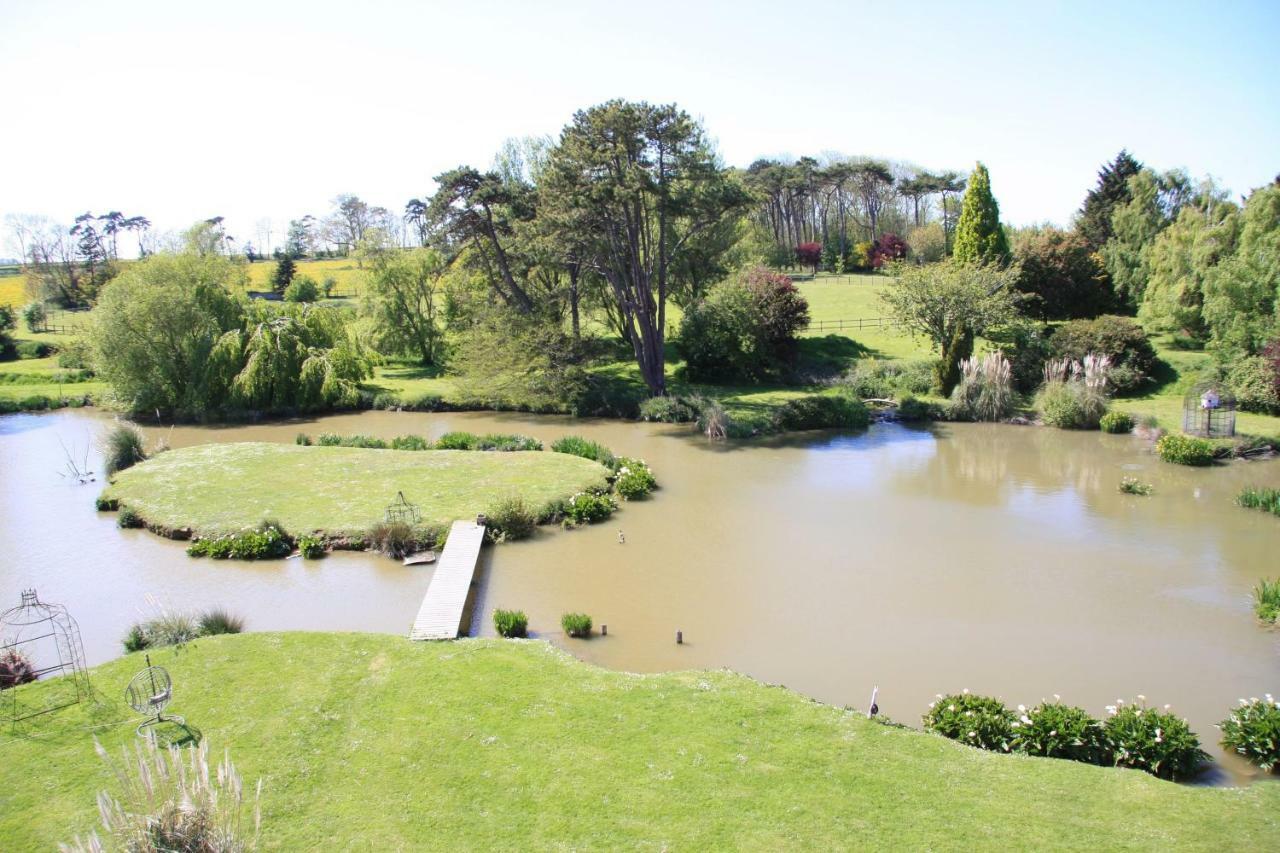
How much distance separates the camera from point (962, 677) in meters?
12.0

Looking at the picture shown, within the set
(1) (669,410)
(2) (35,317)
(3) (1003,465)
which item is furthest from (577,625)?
(2) (35,317)

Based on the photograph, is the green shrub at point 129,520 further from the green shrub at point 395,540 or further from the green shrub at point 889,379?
the green shrub at point 889,379

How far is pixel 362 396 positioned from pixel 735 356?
1628 cm

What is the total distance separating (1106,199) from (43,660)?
51.4 meters

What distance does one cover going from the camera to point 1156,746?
9.55 m

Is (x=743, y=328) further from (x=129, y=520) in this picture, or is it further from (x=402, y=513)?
(x=129, y=520)

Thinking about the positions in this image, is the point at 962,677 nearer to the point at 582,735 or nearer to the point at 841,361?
the point at 582,735

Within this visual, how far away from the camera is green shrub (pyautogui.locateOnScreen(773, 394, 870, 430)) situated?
29.5 metres

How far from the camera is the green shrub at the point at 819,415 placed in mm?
29531

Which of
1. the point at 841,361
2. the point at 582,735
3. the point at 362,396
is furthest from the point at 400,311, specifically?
the point at 582,735

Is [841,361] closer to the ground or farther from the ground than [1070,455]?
farther from the ground

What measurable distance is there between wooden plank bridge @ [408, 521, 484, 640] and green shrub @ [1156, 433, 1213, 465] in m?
20.3

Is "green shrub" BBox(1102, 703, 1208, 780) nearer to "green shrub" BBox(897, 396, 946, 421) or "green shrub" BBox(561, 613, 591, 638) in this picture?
"green shrub" BBox(561, 613, 591, 638)

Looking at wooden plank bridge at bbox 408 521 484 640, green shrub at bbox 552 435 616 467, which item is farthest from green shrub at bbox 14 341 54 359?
wooden plank bridge at bbox 408 521 484 640
